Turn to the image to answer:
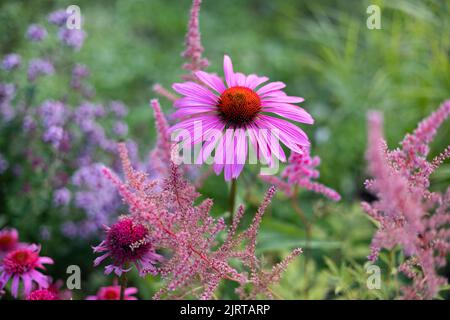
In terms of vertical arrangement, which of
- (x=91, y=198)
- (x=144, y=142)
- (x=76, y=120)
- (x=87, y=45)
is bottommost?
(x=91, y=198)

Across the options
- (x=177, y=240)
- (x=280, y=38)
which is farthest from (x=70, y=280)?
(x=280, y=38)

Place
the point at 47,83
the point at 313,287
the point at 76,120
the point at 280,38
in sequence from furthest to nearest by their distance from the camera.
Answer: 1. the point at 280,38
2. the point at 47,83
3. the point at 76,120
4. the point at 313,287

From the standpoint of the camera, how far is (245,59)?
3.01m

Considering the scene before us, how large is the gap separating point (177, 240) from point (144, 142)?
1.81 metres

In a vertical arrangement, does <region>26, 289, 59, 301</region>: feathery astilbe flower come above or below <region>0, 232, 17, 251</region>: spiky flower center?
below

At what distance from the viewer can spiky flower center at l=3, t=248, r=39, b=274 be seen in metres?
1.19

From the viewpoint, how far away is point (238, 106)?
1142mm

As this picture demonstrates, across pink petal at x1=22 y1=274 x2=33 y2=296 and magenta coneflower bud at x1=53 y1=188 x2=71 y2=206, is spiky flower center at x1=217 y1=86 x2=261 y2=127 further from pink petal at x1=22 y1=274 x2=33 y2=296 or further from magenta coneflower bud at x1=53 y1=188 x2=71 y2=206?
magenta coneflower bud at x1=53 y1=188 x2=71 y2=206

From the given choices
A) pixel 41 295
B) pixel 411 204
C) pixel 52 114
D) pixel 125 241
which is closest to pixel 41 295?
pixel 41 295

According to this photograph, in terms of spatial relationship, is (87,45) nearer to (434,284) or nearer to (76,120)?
(76,120)

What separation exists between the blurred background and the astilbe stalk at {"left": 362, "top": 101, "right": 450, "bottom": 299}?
1.49ft

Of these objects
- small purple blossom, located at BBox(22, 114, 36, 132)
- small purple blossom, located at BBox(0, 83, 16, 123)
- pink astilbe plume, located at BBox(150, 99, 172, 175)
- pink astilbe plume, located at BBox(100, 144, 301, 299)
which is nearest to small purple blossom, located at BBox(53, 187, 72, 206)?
small purple blossom, located at BBox(22, 114, 36, 132)

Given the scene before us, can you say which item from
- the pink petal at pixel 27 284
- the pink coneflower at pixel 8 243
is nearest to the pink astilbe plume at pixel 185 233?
the pink petal at pixel 27 284

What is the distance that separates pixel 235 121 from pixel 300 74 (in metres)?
2.44
